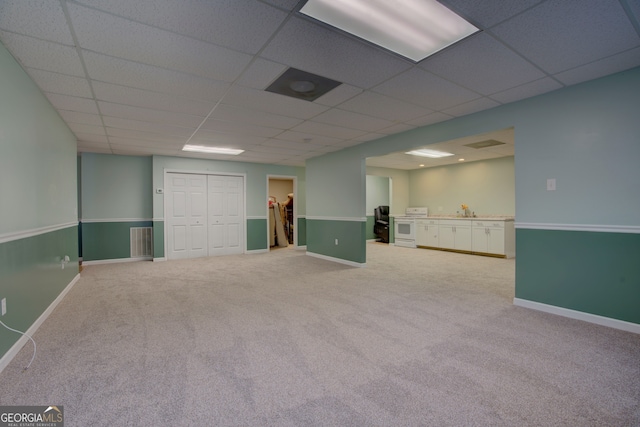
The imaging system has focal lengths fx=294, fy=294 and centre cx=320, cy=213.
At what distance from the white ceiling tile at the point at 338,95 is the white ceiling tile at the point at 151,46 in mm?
929

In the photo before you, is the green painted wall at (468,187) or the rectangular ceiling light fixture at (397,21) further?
the green painted wall at (468,187)

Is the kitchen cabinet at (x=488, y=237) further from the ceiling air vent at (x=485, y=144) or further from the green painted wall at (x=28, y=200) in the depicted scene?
the green painted wall at (x=28, y=200)

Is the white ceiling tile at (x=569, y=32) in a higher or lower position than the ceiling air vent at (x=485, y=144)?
lower

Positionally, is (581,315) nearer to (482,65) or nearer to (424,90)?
(482,65)

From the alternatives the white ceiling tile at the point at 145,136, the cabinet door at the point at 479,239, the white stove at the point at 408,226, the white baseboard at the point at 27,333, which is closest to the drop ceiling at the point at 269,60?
the white ceiling tile at the point at 145,136

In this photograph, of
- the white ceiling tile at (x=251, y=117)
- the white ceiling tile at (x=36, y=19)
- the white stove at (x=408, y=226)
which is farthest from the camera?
the white stove at (x=408, y=226)

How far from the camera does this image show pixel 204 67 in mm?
2475

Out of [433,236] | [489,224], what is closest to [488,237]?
[489,224]

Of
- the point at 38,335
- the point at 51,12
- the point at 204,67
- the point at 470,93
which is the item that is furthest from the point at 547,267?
the point at 38,335

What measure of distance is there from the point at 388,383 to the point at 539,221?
2.55 m

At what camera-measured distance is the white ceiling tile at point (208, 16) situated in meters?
1.71

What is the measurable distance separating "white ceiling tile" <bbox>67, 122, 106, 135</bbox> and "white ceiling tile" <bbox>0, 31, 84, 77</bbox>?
1.88 metres

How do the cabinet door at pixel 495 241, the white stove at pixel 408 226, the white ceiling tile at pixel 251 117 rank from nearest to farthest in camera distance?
the white ceiling tile at pixel 251 117, the cabinet door at pixel 495 241, the white stove at pixel 408 226

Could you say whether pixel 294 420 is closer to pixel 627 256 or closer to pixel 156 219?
pixel 627 256
